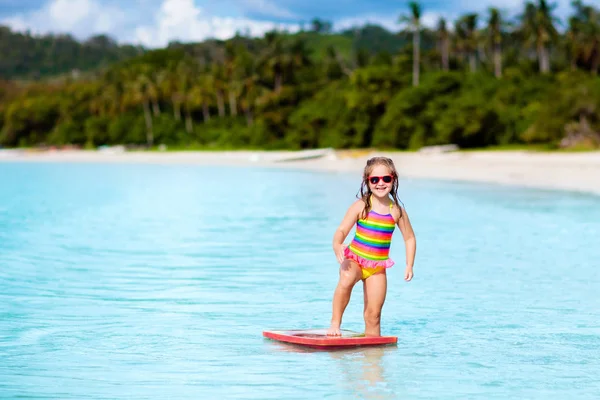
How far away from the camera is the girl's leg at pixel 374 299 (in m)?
7.30

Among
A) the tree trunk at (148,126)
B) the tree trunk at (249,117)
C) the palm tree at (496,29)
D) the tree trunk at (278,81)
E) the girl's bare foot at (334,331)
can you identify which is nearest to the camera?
the girl's bare foot at (334,331)

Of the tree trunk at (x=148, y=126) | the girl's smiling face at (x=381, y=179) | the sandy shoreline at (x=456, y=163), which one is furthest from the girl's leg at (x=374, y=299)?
the tree trunk at (x=148, y=126)

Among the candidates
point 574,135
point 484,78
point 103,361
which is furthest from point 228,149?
point 103,361

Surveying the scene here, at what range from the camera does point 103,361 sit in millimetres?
7043

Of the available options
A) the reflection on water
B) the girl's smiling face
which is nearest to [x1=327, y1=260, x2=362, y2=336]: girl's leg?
the reflection on water

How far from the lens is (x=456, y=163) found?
49.9 metres

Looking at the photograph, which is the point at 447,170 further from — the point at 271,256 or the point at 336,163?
the point at 271,256

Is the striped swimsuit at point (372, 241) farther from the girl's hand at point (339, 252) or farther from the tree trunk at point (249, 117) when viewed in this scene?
the tree trunk at point (249, 117)

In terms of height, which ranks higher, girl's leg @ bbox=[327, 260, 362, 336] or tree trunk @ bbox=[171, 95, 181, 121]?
tree trunk @ bbox=[171, 95, 181, 121]

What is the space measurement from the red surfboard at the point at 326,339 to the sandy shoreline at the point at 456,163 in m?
22.4

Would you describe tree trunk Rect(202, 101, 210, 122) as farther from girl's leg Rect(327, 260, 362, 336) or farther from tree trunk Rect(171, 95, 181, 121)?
girl's leg Rect(327, 260, 362, 336)

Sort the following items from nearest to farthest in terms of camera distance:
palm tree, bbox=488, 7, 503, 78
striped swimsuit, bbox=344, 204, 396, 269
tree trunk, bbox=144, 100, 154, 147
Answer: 1. striped swimsuit, bbox=344, 204, 396, 269
2. palm tree, bbox=488, 7, 503, 78
3. tree trunk, bbox=144, 100, 154, 147

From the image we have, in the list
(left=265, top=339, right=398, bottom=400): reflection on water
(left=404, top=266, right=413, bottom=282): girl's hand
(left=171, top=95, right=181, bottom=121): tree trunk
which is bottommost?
(left=265, top=339, right=398, bottom=400): reflection on water

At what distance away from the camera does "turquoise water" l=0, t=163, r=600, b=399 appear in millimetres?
6371
